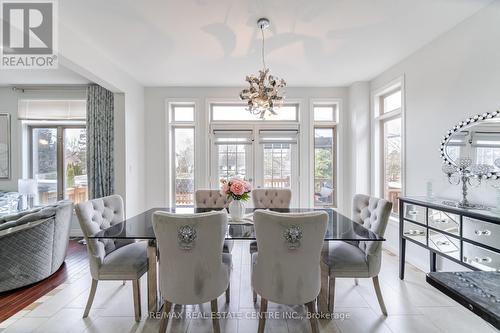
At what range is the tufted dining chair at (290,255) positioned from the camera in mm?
1547

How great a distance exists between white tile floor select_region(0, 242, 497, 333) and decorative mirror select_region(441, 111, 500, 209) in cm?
102

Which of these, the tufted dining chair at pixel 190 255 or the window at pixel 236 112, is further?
the window at pixel 236 112

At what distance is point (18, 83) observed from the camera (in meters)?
4.05

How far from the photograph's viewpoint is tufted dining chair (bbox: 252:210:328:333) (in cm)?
155

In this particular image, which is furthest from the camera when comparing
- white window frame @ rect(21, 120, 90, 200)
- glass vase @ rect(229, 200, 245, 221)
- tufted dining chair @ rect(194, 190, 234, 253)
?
white window frame @ rect(21, 120, 90, 200)

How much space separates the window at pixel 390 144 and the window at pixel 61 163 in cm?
544

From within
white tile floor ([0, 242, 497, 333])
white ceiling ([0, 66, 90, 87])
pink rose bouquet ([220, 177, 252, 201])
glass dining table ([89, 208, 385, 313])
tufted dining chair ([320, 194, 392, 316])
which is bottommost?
white tile floor ([0, 242, 497, 333])

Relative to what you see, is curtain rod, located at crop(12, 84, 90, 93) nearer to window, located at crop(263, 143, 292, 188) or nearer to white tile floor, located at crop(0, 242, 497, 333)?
white tile floor, located at crop(0, 242, 497, 333)

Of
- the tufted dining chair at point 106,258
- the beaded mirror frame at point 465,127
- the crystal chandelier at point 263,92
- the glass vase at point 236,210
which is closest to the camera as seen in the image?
the tufted dining chair at point 106,258

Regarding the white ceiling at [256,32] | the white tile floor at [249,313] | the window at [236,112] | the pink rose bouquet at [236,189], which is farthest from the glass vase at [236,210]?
the window at [236,112]

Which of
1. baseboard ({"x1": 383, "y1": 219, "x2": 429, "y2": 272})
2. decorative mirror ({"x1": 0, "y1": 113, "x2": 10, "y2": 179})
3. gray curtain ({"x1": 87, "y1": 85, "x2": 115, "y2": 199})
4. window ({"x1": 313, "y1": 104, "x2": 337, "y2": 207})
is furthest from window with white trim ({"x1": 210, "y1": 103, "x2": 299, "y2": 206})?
decorative mirror ({"x1": 0, "y1": 113, "x2": 10, "y2": 179})

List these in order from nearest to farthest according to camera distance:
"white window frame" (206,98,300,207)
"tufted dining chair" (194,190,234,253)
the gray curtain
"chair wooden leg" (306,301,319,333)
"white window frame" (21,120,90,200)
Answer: "chair wooden leg" (306,301,319,333), "tufted dining chair" (194,190,234,253), the gray curtain, "white window frame" (21,120,90,200), "white window frame" (206,98,300,207)

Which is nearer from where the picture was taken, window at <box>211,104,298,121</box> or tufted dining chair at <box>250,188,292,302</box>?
tufted dining chair at <box>250,188,292,302</box>

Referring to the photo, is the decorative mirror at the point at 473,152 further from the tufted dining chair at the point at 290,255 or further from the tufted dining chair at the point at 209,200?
the tufted dining chair at the point at 209,200
